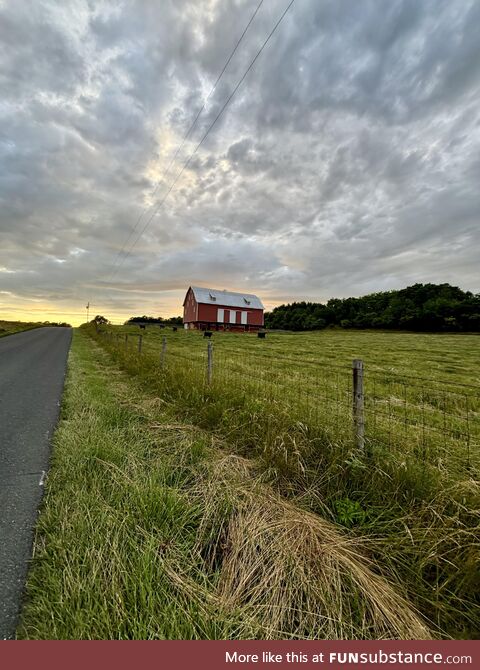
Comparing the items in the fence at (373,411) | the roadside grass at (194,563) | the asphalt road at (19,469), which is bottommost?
the asphalt road at (19,469)

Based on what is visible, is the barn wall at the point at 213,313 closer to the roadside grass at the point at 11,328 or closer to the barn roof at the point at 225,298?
the barn roof at the point at 225,298

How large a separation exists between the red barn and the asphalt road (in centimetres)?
3335

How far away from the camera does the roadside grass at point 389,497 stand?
189 centimetres

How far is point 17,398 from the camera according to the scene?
679 cm

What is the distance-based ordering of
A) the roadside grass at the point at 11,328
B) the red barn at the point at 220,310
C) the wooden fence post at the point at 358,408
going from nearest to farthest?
the wooden fence post at the point at 358,408 → the roadside grass at the point at 11,328 → the red barn at the point at 220,310

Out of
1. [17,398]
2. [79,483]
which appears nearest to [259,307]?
[17,398]

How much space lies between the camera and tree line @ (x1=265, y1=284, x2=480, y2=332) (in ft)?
174

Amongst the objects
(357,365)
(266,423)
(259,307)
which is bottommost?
(266,423)

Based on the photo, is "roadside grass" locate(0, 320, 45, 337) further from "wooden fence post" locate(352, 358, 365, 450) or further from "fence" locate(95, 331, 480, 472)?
"wooden fence post" locate(352, 358, 365, 450)

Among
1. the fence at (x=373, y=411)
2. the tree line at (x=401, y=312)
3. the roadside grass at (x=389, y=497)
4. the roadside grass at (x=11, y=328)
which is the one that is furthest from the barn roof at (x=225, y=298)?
the roadside grass at (x=389, y=497)

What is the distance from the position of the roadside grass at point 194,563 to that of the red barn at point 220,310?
1525 inches

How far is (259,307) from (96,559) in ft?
151

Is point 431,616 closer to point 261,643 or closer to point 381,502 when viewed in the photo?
point 381,502

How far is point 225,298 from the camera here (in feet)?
147
